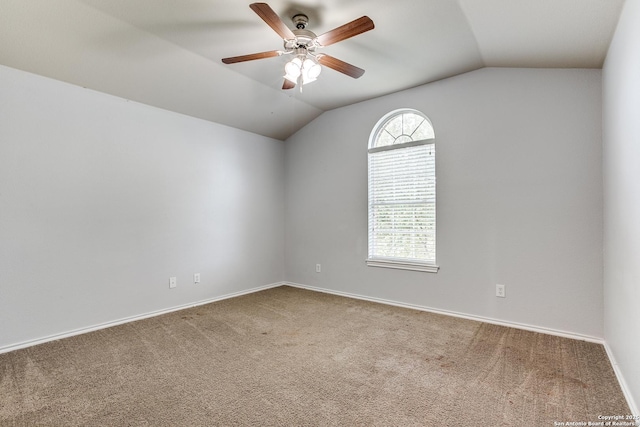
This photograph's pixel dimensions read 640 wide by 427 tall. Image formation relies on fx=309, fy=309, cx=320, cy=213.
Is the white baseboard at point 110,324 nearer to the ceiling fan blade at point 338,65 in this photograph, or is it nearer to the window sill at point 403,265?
the window sill at point 403,265

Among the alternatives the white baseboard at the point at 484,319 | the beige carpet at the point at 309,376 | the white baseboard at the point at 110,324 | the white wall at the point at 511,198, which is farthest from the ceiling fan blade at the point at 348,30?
the white baseboard at the point at 110,324

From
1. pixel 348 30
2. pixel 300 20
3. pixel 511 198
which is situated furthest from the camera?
pixel 511 198

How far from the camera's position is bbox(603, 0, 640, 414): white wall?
172 centimetres

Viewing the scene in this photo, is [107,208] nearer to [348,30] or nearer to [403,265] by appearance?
[348,30]

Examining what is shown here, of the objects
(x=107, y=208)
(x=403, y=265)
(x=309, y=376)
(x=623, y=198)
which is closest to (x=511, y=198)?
(x=623, y=198)

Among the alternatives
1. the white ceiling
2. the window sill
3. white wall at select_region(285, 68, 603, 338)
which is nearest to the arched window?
the window sill

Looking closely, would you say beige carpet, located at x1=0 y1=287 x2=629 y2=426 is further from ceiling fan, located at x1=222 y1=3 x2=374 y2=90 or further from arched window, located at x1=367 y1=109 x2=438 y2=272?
ceiling fan, located at x1=222 y1=3 x2=374 y2=90

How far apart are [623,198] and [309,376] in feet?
7.81

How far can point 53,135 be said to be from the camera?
9.29 ft

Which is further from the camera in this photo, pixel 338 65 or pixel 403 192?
pixel 403 192

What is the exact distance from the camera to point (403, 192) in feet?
12.7

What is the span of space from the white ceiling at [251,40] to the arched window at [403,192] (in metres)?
0.57

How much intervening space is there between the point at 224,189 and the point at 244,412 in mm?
3027

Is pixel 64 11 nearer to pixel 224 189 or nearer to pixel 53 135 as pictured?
pixel 53 135
